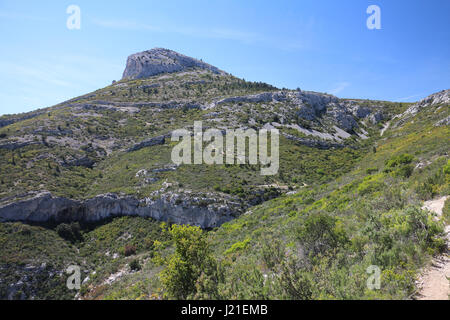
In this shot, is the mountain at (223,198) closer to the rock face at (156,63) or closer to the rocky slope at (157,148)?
the rocky slope at (157,148)

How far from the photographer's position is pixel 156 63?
109 meters

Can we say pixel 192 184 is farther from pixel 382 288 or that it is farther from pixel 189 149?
pixel 382 288

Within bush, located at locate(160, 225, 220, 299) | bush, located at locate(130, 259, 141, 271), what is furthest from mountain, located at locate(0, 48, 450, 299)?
bush, located at locate(160, 225, 220, 299)

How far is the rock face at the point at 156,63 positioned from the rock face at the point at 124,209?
93.6 metres

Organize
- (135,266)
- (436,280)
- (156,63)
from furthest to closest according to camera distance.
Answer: (156,63), (135,266), (436,280)

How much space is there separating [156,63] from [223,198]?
107 meters

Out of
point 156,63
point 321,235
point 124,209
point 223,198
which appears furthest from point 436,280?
point 156,63

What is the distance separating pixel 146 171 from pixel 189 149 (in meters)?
10.2

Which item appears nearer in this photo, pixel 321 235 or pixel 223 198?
pixel 321 235

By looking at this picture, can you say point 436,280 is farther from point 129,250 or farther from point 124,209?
point 124,209

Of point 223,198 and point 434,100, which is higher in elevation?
point 434,100

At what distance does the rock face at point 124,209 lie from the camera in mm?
25453

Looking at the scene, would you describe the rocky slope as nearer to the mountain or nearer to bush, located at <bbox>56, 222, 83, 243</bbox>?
the mountain
